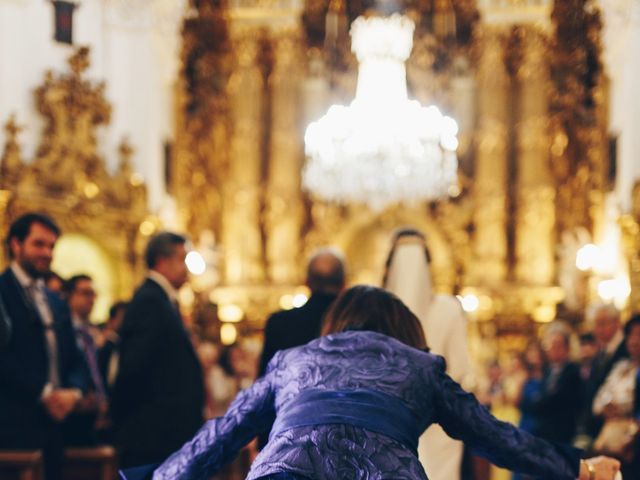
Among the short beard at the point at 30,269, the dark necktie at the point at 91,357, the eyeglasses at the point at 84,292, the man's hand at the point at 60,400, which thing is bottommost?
the dark necktie at the point at 91,357

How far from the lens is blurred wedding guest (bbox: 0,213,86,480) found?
6.24 m

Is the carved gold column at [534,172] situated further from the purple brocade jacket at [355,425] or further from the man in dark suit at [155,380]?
the purple brocade jacket at [355,425]

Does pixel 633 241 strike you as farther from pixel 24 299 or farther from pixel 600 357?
pixel 24 299

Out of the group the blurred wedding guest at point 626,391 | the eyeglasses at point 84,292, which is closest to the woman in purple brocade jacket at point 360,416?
the blurred wedding guest at point 626,391

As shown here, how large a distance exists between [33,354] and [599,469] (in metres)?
3.35

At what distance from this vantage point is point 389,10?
1051 inches

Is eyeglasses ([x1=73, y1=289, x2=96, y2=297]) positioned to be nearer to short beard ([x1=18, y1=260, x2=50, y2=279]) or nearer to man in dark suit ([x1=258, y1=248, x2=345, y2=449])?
short beard ([x1=18, y1=260, x2=50, y2=279])

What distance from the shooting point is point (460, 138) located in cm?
2694

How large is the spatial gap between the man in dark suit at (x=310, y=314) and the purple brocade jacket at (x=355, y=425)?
193 centimetres

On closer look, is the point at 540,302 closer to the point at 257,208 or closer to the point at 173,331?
the point at 257,208

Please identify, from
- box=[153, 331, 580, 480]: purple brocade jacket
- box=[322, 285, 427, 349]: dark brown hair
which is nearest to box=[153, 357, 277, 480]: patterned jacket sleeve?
box=[153, 331, 580, 480]: purple brocade jacket

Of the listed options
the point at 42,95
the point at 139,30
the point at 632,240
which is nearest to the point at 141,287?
the point at 42,95

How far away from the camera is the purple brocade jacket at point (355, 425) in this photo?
143 inches

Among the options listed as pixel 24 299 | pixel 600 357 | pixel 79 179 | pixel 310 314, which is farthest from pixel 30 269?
pixel 79 179
